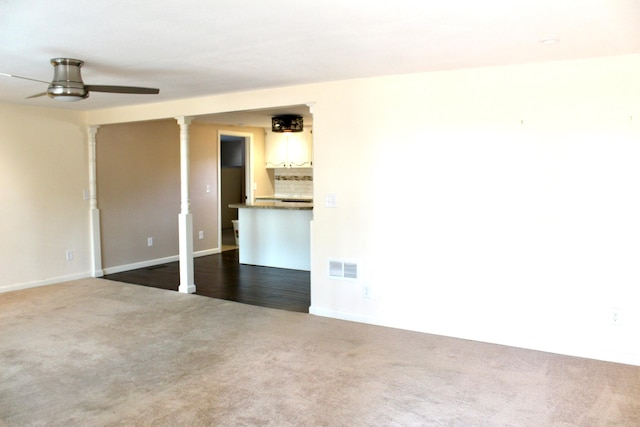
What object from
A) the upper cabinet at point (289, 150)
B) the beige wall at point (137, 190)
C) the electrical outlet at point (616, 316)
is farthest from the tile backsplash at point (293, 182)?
the electrical outlet at point (616, 316)

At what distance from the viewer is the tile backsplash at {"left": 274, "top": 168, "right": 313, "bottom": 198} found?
352 inches

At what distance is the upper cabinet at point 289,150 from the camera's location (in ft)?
27.8

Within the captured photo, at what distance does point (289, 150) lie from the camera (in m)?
8.64

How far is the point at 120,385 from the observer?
10.3ft

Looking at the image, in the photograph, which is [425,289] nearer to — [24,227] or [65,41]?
[65,41]

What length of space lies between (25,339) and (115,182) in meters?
3.13

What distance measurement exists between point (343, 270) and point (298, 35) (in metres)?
2.30

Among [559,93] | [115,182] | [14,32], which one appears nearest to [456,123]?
[559,93]

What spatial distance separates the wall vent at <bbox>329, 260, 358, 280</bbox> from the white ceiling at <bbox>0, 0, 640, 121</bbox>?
1687mm

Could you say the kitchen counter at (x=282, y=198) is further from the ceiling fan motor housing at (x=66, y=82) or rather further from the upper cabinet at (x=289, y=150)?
the ceiling fan motor housing at (x=66, y=82)

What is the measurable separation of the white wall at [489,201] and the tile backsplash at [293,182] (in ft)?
14.1

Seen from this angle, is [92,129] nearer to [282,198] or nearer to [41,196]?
[41,196]

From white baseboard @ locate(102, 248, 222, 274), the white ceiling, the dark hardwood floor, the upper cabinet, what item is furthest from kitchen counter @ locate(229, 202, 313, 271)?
the white ceiling

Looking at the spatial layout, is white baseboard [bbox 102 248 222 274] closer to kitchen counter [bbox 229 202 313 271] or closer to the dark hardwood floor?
the dark hardwood floor
